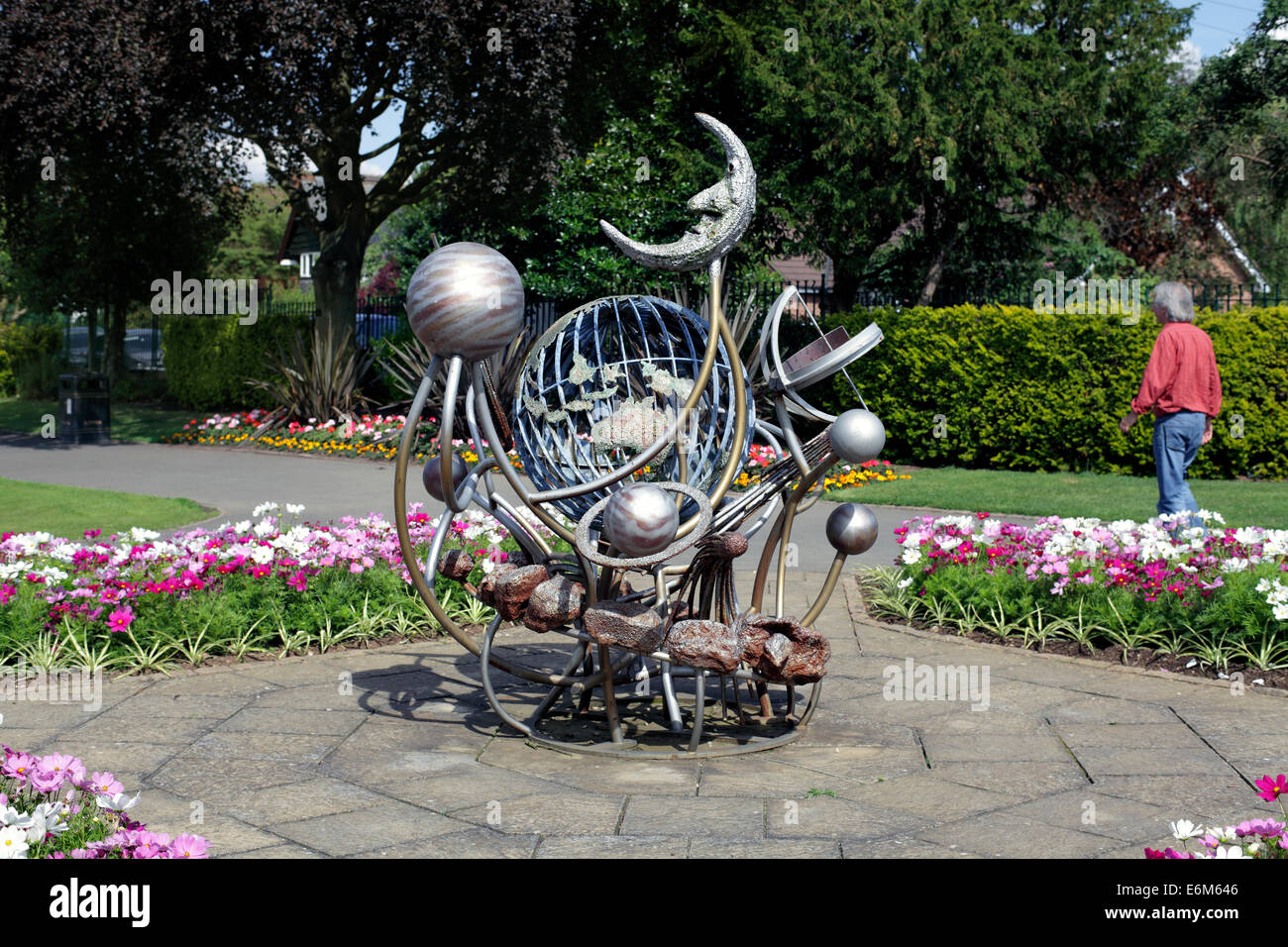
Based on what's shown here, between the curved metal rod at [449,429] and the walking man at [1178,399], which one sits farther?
the walking man at [1178,399]

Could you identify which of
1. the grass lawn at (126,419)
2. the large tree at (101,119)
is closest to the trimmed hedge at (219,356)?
the grass lawn at (126,419)

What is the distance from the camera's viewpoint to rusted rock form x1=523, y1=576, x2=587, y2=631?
4.58m

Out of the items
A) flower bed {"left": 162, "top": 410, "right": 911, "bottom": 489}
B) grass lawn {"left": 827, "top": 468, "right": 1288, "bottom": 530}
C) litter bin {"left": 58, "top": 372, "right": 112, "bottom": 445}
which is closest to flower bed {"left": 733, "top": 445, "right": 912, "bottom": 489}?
flower bed {"left": 162, "top": 410, "right": 911, "bottom": 489}

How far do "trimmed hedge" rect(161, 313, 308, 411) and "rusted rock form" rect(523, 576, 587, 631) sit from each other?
17.1 meters

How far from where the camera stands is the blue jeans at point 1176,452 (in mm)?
8391

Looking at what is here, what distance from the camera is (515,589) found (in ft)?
15.3

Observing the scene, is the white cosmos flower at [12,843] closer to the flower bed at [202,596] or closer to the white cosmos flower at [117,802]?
the white cosmos flower at [117,802]

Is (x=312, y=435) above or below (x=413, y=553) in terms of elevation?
below

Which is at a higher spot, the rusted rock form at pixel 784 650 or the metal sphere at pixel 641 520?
the metal sphere at pixel 641 520

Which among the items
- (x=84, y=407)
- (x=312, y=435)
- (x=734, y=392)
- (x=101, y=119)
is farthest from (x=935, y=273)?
(x=734, y=392)

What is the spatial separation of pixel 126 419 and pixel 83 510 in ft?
40.3

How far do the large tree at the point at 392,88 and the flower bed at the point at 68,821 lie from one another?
44.7ft

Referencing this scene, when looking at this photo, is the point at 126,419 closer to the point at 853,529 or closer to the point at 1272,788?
the point at 853,529

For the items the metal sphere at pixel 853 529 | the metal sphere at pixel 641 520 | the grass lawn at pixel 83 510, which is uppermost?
the metal sphere at pixel 641 520
